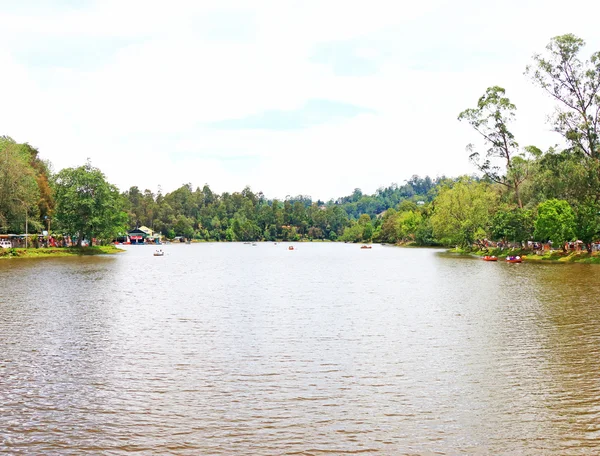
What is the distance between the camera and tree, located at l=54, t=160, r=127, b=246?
121 metres

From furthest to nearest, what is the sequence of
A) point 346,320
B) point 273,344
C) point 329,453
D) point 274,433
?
point 346,320, point 273,344, point 274,433, point 329,453

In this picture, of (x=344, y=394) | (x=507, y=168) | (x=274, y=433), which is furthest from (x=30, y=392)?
(x=507, y=168)

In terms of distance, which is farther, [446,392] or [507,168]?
[507,168]

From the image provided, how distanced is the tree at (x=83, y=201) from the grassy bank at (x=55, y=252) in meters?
4.13

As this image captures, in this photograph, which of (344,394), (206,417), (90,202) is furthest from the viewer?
(90,202)

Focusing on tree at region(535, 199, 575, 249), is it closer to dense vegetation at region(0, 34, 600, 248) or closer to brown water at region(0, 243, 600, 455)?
dense vegetation at region(0, 34, 600, 248)

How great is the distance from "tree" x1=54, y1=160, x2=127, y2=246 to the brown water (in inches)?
3498

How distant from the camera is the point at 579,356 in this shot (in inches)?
811

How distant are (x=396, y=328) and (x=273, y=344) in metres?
7.28

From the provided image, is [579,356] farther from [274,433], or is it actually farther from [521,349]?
[274,433]

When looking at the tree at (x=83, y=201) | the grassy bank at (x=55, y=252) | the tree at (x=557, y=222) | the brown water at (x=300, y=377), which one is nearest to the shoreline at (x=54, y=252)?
the grassy bank at (x=55, y=252)

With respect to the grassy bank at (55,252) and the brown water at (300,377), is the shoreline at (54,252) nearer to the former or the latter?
the grassy bank at (55,252)

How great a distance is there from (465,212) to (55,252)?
92.1 meters

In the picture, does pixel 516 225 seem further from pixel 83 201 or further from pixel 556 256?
pixel 83 201
